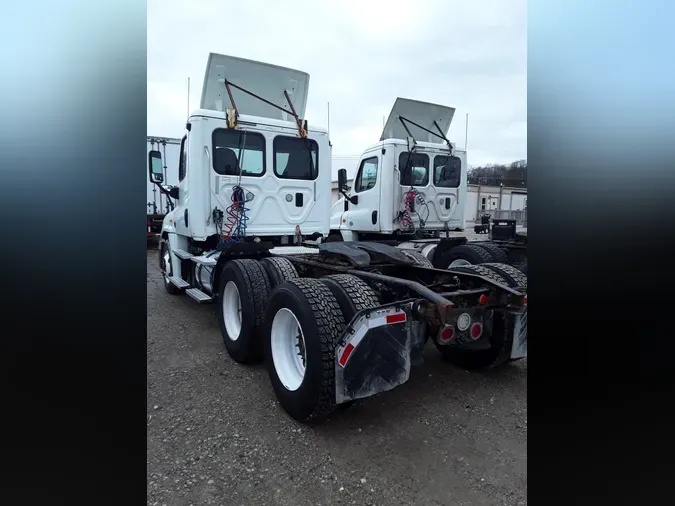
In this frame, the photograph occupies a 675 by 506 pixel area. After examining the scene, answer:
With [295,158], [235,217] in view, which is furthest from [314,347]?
[295,158]

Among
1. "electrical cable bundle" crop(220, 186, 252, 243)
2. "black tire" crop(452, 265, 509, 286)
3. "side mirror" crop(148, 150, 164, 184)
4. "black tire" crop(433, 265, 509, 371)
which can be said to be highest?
"side mirror" crop(148, 150, 164, 184)

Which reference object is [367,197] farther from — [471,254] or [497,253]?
[497,253]

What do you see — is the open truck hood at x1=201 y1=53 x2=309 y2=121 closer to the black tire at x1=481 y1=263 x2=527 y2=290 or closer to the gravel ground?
the gravel ground

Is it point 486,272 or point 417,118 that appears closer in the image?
point 486,272

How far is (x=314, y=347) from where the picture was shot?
2930 mm

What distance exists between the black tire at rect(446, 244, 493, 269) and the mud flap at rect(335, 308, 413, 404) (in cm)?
387

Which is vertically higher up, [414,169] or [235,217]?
[414,169]

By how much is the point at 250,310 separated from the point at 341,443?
5.83 ft

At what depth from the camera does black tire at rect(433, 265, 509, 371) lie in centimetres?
360

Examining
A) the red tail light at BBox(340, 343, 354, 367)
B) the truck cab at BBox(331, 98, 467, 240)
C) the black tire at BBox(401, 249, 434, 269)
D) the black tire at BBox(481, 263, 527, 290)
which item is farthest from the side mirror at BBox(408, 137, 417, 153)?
the red tail light at BBox(340, 343, 354, 367)

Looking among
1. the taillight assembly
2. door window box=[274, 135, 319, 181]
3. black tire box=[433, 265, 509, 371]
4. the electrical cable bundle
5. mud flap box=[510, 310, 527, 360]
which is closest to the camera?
the taillight assembly
